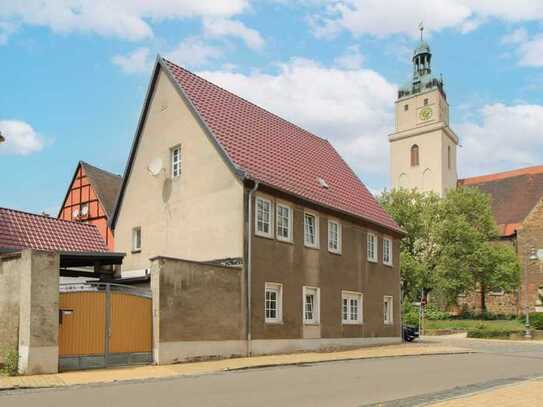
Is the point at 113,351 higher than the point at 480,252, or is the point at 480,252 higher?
the point at 480,252

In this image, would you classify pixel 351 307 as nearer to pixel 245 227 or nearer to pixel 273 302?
pixel 273 302

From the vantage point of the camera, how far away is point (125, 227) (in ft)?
90.0

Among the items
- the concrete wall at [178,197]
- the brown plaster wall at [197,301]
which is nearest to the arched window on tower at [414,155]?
the concrete wall at [178,197]

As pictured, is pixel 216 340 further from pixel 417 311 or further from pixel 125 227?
pixel 417 311

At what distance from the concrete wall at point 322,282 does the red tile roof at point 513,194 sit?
120ft

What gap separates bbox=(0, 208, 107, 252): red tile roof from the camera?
2306cm

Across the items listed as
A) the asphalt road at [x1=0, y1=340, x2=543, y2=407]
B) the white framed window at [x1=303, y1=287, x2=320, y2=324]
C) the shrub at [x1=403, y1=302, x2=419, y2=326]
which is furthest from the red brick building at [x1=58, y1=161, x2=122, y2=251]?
the asphalt road at [x1=0, y1=340, x2=543, y2=407]

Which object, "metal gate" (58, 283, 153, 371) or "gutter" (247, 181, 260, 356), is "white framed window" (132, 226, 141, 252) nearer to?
"gutter" (247, 181, 260, 356)

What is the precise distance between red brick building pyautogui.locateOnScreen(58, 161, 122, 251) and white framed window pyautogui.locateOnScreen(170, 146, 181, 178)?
50.4 feet

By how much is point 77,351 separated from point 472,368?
10463 millimetres

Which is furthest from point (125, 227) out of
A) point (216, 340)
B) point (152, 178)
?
point (216, 340)

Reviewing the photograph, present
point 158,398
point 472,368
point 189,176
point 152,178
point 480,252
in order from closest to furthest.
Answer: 1. point 158,398
2. point 472,368
3. point 189,176
4. point 152,178
5. point 480,252

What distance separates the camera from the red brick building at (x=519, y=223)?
59562 millimetres

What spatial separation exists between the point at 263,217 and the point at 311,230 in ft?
11.0
